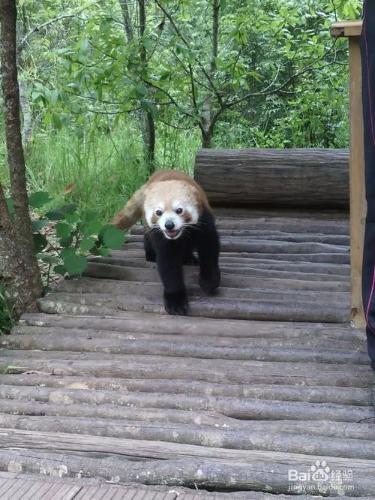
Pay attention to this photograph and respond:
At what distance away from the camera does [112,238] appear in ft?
12.5

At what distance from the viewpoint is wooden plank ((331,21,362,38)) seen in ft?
8.75

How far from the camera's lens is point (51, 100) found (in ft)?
15.8

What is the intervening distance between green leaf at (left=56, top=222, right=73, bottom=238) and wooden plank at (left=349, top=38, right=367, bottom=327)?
171 cm

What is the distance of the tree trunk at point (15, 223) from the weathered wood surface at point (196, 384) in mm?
149

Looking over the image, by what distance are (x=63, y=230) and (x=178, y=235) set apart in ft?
2.36

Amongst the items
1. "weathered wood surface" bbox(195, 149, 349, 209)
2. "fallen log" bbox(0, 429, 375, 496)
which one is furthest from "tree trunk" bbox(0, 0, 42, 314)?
"weathered wood surface" bbox(195, 149, 349, 209)

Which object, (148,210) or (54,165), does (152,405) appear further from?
(54,165)

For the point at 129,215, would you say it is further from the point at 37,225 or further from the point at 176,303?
the point at 176,303

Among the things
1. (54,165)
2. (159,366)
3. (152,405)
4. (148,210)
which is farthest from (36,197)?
(54,165)

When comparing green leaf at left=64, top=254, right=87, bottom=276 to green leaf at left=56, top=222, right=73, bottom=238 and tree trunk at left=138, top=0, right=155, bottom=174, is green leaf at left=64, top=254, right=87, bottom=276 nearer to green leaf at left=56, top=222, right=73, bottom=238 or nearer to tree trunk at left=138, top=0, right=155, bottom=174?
green leaf at left=56, top=222, right=73, bottom=238

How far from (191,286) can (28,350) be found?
1117 millimetres

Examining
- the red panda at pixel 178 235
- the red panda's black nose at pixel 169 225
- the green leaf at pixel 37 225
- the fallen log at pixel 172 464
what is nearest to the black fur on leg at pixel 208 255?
the red panda at pixel 178 235

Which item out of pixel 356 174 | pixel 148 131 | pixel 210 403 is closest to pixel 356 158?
pixel 356 174

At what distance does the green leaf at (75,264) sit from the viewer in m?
3.59
